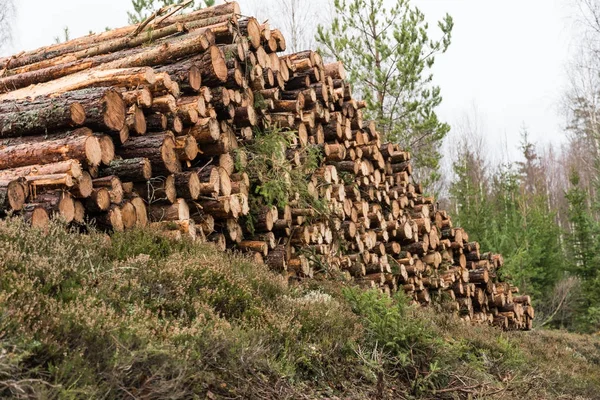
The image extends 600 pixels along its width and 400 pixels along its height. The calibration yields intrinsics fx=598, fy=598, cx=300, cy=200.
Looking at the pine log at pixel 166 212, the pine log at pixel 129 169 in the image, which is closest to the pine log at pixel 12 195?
the pine log at pixel 129 169

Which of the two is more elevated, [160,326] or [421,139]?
[421,139]

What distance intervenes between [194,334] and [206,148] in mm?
3304

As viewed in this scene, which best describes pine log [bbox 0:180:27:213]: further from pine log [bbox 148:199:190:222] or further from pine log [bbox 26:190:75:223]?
pine log [bbox 148:199:190:222]

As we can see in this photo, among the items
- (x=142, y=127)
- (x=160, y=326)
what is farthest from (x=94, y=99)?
(x=160, y=326)

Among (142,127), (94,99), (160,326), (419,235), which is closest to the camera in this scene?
(160,326)

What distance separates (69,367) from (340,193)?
601 cm

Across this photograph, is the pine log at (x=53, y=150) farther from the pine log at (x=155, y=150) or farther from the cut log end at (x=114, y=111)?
the pine log at (x=155, y=150)

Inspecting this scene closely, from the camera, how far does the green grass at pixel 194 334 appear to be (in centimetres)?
301

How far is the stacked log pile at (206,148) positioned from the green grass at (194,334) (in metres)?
0.72

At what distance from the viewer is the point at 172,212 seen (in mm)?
5922

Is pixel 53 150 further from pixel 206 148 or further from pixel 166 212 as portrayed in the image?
pixel 206 148

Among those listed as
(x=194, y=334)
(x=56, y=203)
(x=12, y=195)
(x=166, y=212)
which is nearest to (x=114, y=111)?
(x=166, y=212)

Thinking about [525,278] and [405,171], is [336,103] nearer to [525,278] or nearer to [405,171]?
[405,171]

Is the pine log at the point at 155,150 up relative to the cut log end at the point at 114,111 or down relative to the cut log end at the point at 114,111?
down
